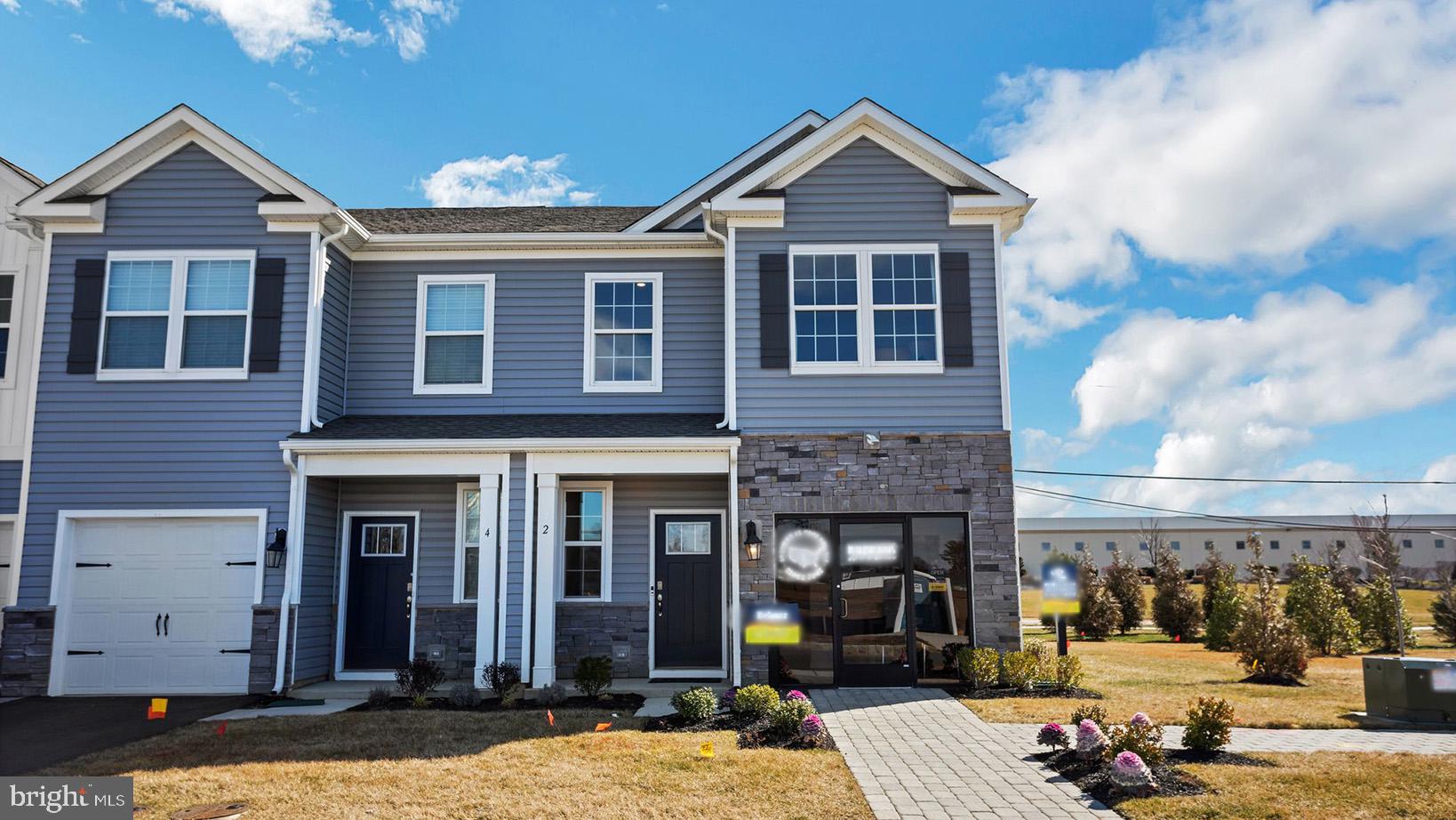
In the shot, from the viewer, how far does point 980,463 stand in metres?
12.3

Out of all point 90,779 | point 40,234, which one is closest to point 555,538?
point 90,779

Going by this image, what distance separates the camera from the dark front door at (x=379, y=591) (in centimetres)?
1339

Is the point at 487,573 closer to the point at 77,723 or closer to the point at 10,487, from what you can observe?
the point at 77,723

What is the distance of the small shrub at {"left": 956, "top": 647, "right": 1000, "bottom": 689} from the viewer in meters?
11.5

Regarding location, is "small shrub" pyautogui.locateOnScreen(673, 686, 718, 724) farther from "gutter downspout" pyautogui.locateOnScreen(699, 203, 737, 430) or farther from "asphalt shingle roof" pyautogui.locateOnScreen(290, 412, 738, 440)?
"gutter downspout" pyautogui.locateOnScreen(699, 203, 737, 430)

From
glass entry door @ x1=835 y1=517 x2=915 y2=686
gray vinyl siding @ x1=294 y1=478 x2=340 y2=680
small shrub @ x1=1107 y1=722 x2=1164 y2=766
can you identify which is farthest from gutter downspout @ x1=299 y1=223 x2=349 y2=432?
small shrub @ x1=1107 y1=722 x2=1164 y2=766

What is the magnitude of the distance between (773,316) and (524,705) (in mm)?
5703

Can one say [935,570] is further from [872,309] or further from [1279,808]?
[1279,808]

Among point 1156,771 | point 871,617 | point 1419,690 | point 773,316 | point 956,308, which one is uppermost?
point 956,308

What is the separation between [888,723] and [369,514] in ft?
25.9

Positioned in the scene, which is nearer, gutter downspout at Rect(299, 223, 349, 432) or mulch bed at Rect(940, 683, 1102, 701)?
mulch bed at Rect(940, 683, 1102, 701)

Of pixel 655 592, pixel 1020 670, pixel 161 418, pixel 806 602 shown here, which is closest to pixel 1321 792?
pixel 1020 670

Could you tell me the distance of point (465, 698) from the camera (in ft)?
36.0

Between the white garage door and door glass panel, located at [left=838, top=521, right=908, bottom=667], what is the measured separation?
760 centimetres
